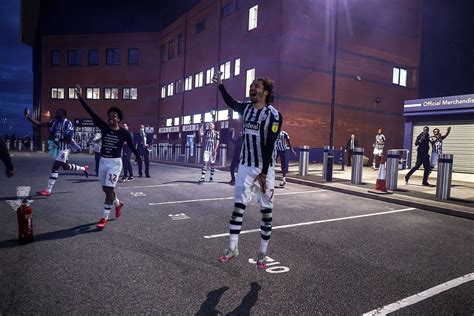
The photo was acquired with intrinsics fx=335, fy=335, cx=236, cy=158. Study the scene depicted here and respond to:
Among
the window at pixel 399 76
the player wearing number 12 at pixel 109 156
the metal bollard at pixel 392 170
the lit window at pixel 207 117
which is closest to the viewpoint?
the player wearing number 12 at pixel 109 156

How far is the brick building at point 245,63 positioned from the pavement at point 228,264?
16.6 meters

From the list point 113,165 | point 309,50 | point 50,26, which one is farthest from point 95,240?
point 50,26

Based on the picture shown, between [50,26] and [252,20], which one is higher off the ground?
[50,26]

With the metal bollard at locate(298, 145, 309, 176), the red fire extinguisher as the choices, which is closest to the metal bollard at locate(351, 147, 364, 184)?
the metal bollard at locate(298, 145, 309, 176)

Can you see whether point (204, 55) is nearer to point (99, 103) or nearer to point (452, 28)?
point (99, 103)

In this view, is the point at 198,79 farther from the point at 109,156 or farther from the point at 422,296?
the point at 422,296

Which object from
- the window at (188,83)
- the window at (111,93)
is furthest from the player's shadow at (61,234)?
the window at (111,93)

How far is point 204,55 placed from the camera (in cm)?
3084

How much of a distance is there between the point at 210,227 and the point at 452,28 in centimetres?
3566

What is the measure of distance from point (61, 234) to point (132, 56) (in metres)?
39.3

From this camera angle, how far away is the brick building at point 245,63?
74.9 ft

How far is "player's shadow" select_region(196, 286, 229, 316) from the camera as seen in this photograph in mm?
2916

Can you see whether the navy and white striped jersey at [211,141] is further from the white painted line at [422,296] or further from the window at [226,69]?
the window at [226,69]

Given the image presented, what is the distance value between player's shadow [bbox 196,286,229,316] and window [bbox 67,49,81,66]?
45095 mm
